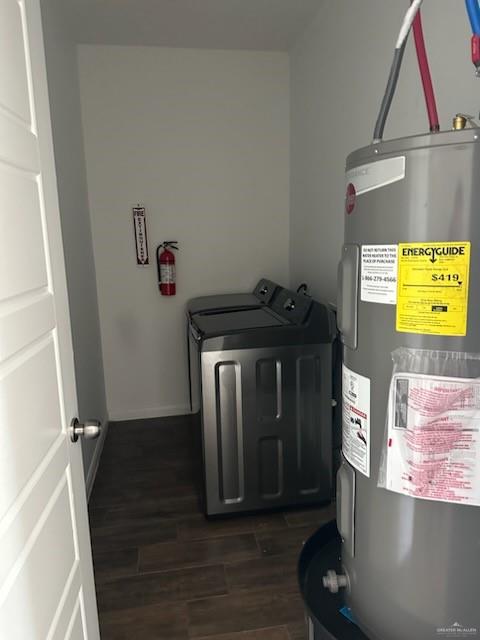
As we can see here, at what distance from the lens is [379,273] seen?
0.86 metres

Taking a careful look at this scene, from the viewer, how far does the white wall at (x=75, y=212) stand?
2.25 metres

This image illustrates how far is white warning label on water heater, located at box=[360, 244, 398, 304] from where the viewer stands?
32.7 inches

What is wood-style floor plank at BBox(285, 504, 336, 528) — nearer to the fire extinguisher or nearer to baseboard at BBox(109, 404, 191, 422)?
baseboard at BBox(109, 404, 191, 422)

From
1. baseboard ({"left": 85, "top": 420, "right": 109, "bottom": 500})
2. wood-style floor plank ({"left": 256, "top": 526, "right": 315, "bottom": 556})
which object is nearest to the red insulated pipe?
wood-style floor plank ({"left": 256, "top": 526, "right": 315, "bottom": 556})

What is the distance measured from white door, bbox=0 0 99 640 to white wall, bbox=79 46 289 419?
2.09 m

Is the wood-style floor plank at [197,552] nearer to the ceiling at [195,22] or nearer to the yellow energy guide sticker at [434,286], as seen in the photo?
the yellow energy guide sticker at [434,286]

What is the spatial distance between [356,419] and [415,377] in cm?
18

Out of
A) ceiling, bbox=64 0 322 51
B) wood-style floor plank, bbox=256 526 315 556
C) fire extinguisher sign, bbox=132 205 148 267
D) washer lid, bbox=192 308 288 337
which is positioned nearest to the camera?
wood-style floor plank, bbox=256 526 315 556

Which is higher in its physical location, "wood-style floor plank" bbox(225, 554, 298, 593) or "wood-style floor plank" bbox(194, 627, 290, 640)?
"wood-style floor plank" bbox(225, 554, 298, 593)

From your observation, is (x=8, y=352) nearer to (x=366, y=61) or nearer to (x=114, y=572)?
(x=114, y=572)

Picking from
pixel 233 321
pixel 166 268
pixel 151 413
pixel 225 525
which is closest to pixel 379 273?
pixel 233 321

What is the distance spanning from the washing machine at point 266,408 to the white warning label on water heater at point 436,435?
1251 mm

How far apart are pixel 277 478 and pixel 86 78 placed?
8.57 ft

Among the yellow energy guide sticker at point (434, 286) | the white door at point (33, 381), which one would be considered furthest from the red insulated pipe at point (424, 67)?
the white door at point (33, 381)
